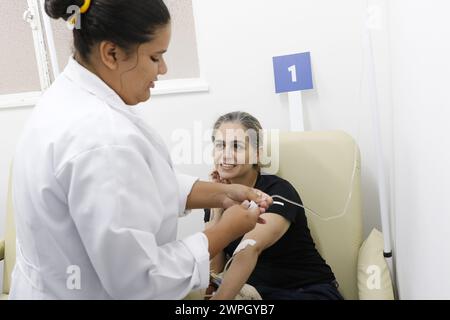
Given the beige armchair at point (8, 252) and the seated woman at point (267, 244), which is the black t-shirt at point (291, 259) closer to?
the seated woman at point (267, 244)

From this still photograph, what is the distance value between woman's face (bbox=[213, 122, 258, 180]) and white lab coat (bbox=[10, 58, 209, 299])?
22.1 inches

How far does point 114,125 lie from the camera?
728 mm

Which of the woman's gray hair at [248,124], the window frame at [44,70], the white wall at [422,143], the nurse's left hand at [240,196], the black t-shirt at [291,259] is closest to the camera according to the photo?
the white wall at [422,143]

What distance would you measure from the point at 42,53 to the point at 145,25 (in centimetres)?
131

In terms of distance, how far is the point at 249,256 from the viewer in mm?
1208

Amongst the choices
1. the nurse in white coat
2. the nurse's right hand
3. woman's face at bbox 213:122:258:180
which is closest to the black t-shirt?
woman's face at bbox 213:122:258:180

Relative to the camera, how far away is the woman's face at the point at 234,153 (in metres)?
1.41

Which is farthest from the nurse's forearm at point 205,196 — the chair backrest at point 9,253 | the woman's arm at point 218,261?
the chair backrest at point 9,253

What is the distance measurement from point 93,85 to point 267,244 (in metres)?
0.73

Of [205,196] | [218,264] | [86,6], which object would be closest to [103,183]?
[86,6]

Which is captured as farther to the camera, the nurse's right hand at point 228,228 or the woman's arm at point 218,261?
the woman's arm at point 218,261

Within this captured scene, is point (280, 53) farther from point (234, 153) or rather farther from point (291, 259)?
point (291, 259)

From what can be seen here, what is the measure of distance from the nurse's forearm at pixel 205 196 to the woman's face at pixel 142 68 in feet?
1.08

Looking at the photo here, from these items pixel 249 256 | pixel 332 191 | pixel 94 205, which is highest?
pixel 94 205
